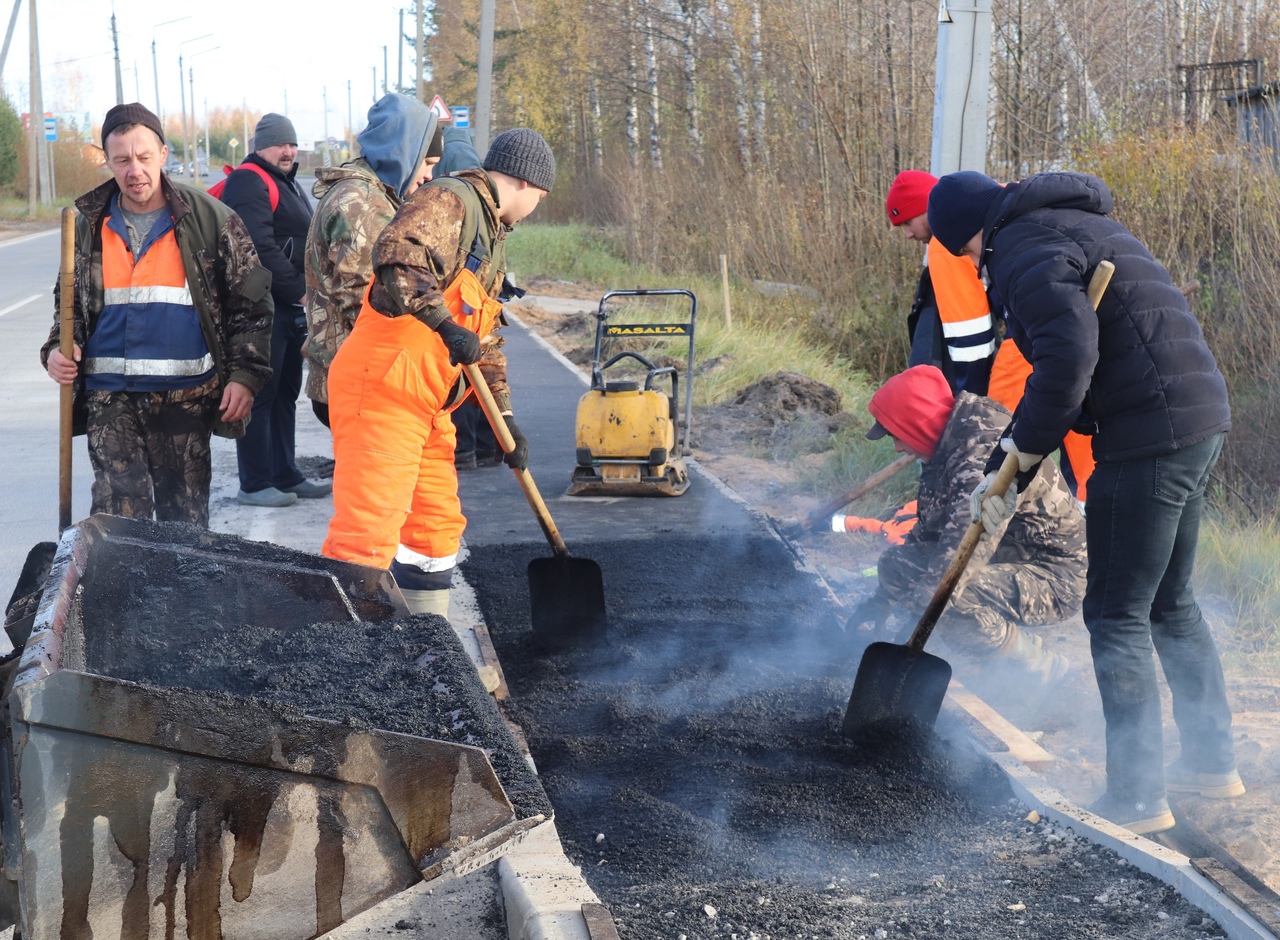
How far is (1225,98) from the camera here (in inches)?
380

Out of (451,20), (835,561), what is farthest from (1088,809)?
(451,20)

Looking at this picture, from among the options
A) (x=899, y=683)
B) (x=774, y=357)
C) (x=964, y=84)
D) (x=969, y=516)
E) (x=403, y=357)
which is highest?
(x=964, y=84)

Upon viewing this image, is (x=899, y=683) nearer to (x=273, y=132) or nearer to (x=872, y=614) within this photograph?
(x=872, y=614)

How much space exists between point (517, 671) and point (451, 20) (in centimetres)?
5676

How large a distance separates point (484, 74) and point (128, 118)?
51.7ft

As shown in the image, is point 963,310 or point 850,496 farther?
point 850,496

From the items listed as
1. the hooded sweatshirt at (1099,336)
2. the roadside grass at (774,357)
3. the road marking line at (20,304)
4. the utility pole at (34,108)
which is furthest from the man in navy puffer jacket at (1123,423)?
the utility pole at (34,108)

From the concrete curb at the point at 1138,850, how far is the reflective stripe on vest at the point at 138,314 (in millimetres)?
3172

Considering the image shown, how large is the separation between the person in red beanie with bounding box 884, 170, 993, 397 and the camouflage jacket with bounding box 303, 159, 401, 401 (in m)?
2.28

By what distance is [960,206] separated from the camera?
138 inches

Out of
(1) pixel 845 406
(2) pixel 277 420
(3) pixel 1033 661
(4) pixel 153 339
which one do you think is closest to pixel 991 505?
(3) pixel 1033 661

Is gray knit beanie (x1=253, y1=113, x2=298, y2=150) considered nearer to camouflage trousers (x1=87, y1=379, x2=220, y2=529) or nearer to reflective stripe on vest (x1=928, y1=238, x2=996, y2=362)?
camouflage trousers (x1=87, y1=379, x2=220, y2=529)

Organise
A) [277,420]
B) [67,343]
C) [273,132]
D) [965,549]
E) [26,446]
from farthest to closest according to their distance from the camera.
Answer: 1. [26,446]
2. [273,132]
3. [277,420]
4. [67,343]
5. [965,549]

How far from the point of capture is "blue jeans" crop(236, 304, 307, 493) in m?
6.65
